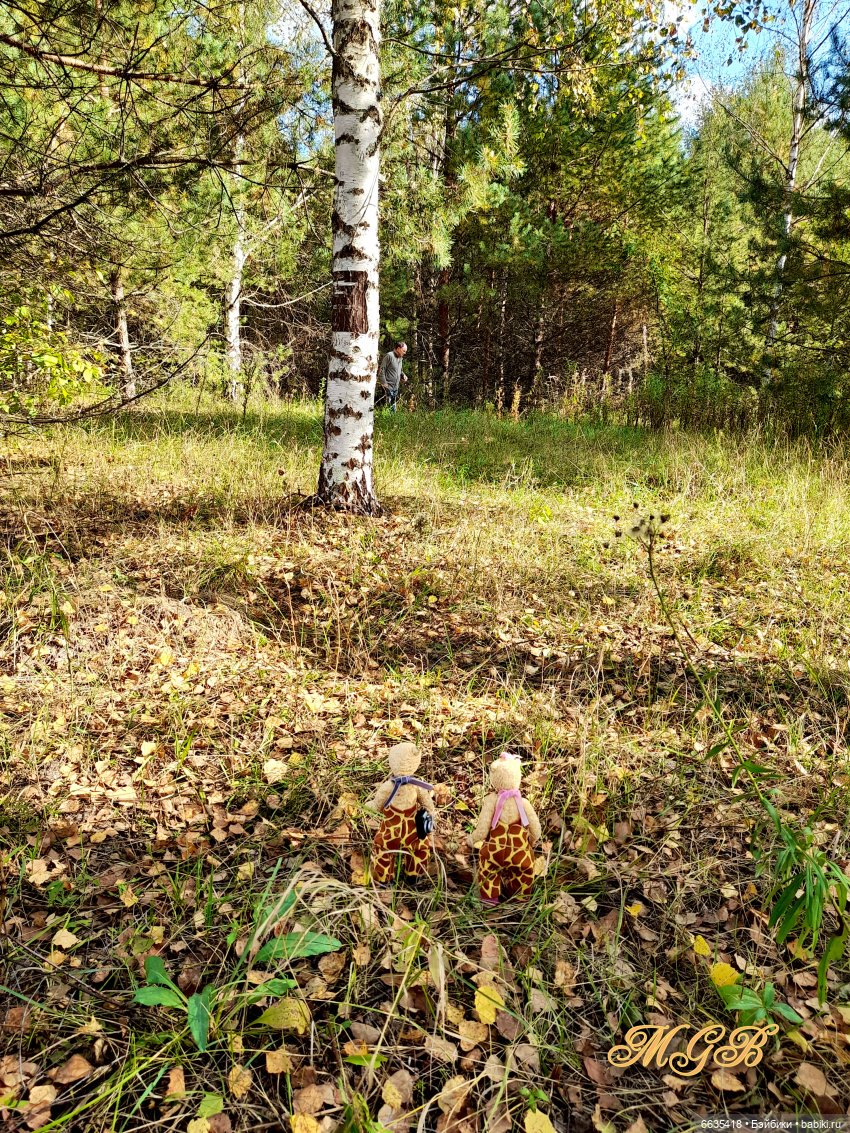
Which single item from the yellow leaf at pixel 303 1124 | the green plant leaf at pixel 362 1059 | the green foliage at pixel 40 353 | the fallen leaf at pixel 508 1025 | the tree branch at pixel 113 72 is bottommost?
the fallen leaf at pixel 508 1025

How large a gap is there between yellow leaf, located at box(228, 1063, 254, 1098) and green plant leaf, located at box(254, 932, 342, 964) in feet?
0.80

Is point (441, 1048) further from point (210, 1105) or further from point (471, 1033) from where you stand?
point (210, 1105)

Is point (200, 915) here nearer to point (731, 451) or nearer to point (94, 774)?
point (94, 774)

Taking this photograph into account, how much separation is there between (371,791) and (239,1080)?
1110 millimetres

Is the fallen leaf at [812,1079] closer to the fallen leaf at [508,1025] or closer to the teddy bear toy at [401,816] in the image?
the fallen leaf at [508,1025]

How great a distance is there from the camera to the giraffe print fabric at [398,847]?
6.73 ft

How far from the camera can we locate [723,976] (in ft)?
5.57

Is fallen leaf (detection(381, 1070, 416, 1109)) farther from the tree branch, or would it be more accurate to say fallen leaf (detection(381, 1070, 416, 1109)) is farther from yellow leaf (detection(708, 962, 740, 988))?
the tree branch

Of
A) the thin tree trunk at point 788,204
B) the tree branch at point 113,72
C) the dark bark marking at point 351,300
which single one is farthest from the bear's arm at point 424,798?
the thin tree trunk at point 788,204

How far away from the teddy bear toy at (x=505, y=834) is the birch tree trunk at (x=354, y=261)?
329 centimetres

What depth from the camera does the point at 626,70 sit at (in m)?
8.92

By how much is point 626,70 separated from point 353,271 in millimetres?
7511

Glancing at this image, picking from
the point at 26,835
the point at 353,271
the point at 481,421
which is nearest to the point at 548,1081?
the point at 26,835

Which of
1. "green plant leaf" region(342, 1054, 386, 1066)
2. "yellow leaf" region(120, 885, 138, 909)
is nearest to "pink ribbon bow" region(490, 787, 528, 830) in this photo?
"green plant leaf" region(342, 1054, 386, 1066)
